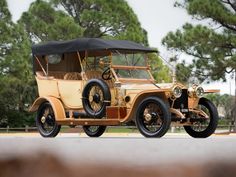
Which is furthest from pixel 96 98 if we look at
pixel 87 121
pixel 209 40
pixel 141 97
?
pixel 209 40

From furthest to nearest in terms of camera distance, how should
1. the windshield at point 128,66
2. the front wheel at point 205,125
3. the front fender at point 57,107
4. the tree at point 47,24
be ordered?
the tree at point 47,24 < the windshield at point 128,66 < the front fender at point 57,107 < the front wheel at point 205,125

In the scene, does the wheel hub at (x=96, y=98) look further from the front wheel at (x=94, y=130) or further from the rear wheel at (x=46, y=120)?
the front wheel at (x=94, y=130)

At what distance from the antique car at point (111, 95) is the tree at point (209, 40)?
50.2 feet

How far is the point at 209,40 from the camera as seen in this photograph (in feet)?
75.0

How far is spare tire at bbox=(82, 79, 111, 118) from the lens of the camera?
18.4ft

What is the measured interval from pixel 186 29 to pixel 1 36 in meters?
9.95

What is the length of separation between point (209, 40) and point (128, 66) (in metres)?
16.4

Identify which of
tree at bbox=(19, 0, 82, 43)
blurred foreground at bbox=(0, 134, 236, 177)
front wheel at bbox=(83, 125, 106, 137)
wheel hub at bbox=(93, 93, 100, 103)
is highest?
tree at bbox=(19, 0, 82, 43)

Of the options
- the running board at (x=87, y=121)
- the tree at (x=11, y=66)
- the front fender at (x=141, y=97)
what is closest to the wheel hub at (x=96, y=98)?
the running board at (x=87, y=121)

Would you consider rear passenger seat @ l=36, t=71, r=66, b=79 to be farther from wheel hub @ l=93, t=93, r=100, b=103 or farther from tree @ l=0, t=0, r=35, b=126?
tree @ l=0, t=0, r=35, b=126

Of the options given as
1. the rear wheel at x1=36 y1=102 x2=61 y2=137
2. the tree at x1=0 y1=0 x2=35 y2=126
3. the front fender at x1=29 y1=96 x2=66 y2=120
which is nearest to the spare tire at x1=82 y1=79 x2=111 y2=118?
the front fender at x1=29 y1=96 x2=66 y2=120

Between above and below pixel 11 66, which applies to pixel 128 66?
below

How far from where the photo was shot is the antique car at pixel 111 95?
565 centimetres

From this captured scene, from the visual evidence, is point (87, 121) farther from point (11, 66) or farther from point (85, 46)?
point (11, 66)
